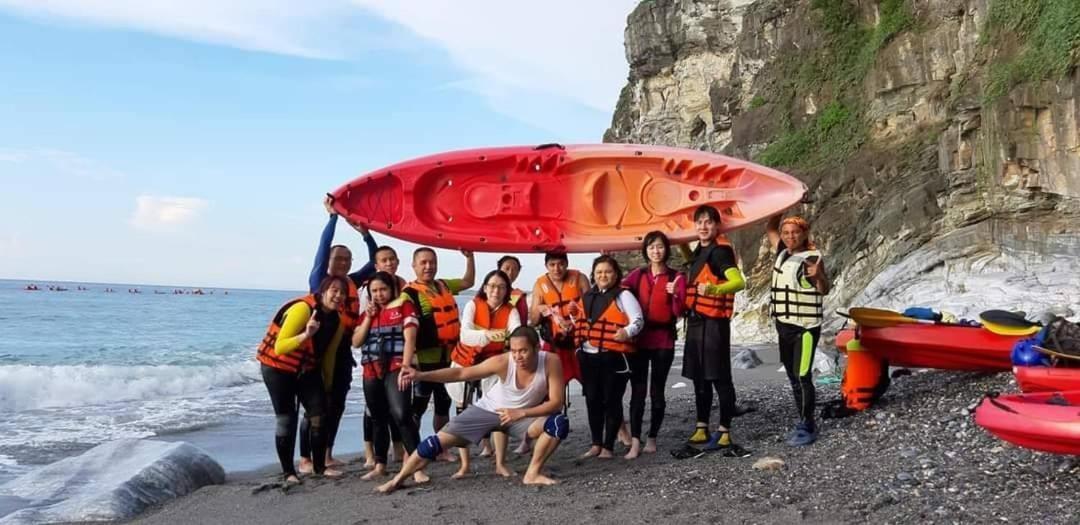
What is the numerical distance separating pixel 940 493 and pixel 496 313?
8.63ft

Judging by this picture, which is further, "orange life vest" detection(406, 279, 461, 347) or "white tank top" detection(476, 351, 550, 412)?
"orange life vest" detection(406, 279, 461, 347)

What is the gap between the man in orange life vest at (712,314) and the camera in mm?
5141

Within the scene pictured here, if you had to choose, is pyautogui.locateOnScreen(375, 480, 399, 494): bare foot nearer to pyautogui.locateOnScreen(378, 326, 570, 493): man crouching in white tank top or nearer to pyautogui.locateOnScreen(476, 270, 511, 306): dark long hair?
pyautogui.locateOnScreen(378, 326, 570, 493): man crouching in white tank top

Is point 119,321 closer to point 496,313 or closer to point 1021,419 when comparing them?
point 496,313

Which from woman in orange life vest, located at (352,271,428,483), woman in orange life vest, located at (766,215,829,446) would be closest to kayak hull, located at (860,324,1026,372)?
woman in orange life vest, located at (766,215,829,446)

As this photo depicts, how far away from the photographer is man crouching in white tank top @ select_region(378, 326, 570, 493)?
186 inches

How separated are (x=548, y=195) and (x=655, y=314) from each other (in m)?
1.97

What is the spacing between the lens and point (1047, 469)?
4.14m

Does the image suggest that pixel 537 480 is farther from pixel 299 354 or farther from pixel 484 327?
pixel 299 354

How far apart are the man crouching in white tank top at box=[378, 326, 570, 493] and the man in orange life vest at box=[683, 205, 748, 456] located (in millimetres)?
988

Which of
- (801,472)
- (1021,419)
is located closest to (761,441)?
(801,472)

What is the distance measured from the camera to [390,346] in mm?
5043

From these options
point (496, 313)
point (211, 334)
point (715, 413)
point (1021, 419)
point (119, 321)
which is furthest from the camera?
point (119, 321)

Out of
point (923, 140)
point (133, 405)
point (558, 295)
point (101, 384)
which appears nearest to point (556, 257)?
point (558, 295)
